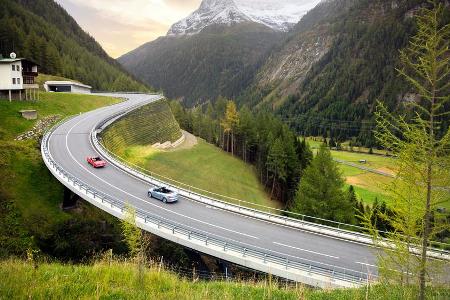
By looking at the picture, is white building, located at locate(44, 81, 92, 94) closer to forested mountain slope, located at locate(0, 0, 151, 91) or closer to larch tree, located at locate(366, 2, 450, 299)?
forested mountain slope, located at locate(0, 0, 151, 91)

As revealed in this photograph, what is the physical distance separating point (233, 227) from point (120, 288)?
66.9 feet

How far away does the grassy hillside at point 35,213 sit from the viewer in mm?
32438

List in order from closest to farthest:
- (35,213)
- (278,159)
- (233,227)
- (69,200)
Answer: (233,227) → (35,213) → (69,200) → (278,159)

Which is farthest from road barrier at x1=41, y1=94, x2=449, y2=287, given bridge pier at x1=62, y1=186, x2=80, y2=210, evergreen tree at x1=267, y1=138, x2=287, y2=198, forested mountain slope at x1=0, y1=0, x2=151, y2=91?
forested mountain slope at x1=0, y1=0, x2=151, y2=91

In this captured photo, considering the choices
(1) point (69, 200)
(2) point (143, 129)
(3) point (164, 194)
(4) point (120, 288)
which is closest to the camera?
(4) point (120, 288)

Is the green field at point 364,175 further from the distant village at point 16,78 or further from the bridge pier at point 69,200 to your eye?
the distant village at point 16,78

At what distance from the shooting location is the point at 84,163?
46.8 m

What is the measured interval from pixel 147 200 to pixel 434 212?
2856cm

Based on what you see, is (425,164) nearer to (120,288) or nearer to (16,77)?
(120,288)

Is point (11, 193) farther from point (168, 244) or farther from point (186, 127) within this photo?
point (186, 127)

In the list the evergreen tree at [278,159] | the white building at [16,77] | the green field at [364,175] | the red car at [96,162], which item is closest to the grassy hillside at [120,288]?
the red car at [96,162]

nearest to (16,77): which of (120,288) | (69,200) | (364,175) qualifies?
(69,200)

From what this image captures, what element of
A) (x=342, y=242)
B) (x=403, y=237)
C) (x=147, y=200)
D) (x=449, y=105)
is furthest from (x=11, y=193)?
(x=449, y=105)

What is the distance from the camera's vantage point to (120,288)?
11.1 metres
